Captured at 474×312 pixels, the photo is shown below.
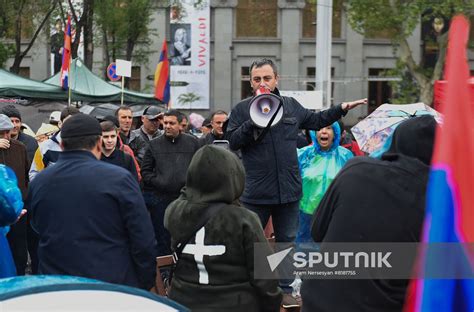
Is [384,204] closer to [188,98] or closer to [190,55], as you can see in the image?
[188,98]

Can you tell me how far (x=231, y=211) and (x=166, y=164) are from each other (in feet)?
15.2

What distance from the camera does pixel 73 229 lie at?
15.9ft

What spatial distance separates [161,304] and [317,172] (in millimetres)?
5971

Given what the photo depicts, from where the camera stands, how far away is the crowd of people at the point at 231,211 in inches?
149

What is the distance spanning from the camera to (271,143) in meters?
7.10

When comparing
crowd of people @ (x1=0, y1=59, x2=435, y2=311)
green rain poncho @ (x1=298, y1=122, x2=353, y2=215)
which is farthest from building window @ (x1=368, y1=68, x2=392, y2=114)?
crowd of people @ (x1=0, y1=59, x2=435, y2=311)

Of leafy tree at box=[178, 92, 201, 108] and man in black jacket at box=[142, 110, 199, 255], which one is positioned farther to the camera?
leafy tree at box=[178, 92, 201, 108]

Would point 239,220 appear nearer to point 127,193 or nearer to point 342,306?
point 127,193

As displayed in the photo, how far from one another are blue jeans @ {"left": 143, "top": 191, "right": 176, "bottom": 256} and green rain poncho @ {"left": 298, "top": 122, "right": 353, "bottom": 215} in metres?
1.55

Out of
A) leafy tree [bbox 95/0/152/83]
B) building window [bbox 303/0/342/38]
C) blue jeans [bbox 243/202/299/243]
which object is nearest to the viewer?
blue jeans [bbox 243/202/299/243]

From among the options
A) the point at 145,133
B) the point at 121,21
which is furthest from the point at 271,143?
the point at 121,21

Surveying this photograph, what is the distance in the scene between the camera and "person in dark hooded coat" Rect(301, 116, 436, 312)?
376 centimetres

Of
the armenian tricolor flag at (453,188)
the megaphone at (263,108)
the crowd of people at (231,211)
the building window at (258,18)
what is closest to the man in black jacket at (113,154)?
the crowd of people at (231,211)
